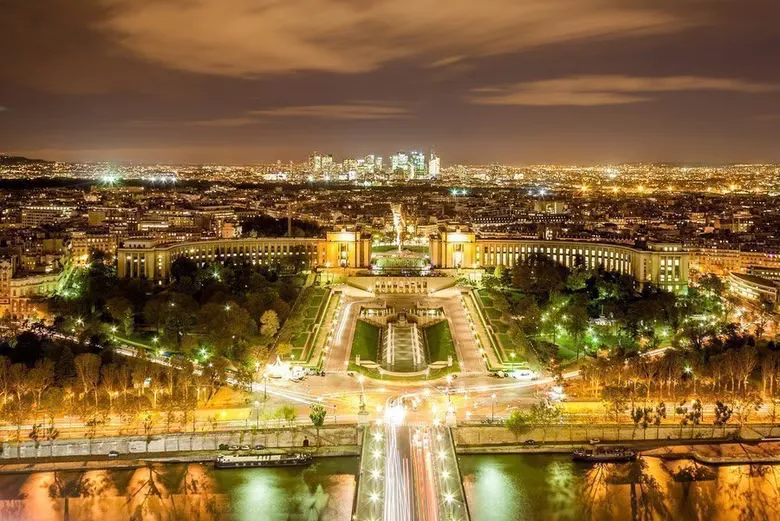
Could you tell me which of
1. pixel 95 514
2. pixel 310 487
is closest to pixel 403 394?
pixel 310 487

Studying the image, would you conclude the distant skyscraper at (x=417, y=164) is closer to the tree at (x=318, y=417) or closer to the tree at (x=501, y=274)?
the tree at (x=501, y=274)

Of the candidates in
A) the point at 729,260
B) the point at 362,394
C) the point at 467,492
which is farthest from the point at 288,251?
the point at 467,492

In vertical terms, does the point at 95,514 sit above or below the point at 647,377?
below

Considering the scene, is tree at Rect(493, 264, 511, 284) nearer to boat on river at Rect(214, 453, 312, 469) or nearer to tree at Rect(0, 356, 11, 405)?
boat on river at Rect(214, 453, 312, 469)

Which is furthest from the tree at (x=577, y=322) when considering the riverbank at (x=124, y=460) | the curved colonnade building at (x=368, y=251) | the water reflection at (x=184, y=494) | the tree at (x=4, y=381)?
the tree at (x=4, y=381)

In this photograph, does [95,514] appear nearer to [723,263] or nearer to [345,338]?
[345,338]
